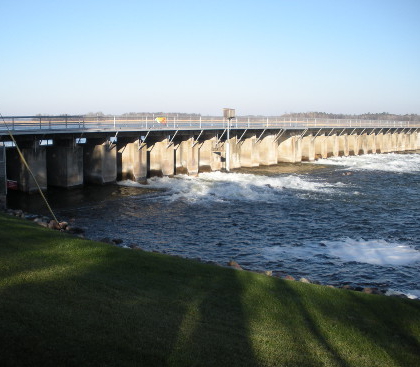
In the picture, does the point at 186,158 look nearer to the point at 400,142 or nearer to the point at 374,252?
the point at 374,252

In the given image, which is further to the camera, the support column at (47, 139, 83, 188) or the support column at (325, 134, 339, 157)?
the support column at (325, 134, 339, 157)

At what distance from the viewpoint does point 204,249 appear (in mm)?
20141

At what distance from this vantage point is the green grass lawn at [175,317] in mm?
7594

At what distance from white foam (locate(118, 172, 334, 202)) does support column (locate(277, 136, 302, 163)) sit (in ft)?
47.9

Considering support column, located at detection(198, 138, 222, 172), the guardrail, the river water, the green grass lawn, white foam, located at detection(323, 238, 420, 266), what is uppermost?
the guardrail

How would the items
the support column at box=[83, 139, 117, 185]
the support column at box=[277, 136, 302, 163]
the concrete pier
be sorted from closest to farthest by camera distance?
the concrete pier → the support column at box=[83, 139, 117, 185] → the support column at box=[277, 136, 302, 163]

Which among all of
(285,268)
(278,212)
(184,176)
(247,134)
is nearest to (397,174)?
(247,134)

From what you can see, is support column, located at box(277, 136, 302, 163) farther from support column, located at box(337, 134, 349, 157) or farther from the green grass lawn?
the green grass lawn

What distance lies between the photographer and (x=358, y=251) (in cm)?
2025

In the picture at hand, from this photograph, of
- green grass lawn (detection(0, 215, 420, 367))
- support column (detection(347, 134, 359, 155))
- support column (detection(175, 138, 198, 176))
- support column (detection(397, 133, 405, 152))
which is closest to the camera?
green grass lawn (detection(0, 215, 420, 367))

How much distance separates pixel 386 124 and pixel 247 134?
43.4m

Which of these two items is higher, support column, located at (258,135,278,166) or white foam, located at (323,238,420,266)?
support column, located at (258,135,278,166)

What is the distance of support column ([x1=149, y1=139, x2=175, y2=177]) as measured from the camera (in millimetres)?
41594

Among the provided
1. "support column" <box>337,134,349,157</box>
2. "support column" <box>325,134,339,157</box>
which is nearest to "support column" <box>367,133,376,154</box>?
"support column" <box>337,134,349,157</box>
